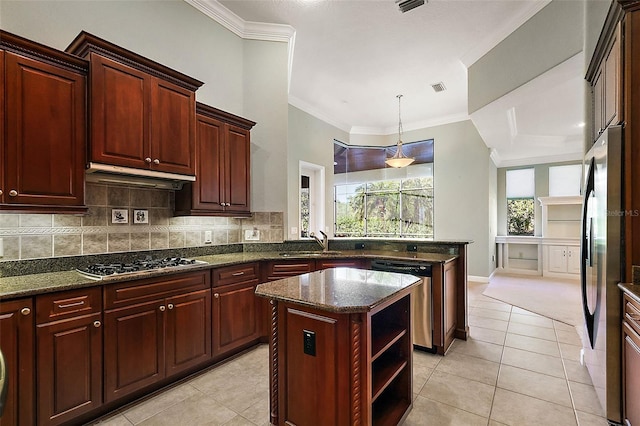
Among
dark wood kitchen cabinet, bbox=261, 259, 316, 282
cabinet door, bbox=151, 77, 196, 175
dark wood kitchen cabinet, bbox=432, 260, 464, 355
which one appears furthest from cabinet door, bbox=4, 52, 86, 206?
dark wood kitchen cabinet, bbox=432, 260, 464, 355

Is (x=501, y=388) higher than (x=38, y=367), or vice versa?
(x=38, y=367)

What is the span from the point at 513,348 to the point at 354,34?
4009mm

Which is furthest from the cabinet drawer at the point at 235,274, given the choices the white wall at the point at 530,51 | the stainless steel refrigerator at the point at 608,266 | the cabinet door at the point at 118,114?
the white wall at the point at 530,51

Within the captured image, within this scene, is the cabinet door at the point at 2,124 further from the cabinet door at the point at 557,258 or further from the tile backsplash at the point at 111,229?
the cabinet door at the point at 557,258

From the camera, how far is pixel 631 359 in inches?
66.6

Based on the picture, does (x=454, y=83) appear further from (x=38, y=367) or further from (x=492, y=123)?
(x=38, y=367)

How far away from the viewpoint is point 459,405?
7.15 feet

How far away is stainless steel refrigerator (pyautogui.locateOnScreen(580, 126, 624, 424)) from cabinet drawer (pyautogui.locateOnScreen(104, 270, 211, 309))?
291 cm

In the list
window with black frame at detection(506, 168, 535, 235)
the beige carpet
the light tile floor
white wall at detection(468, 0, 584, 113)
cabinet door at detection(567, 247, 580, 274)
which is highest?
white wall at detection(468, 0, 584, 113)

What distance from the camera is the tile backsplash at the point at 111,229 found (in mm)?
2125

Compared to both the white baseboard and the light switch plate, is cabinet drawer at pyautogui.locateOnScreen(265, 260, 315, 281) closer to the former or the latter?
the light switch plate

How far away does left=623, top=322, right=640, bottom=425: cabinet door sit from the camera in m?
1.60

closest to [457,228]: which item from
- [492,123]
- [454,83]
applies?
[492,123]

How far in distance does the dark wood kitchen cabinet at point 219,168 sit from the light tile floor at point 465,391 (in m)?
1.52
